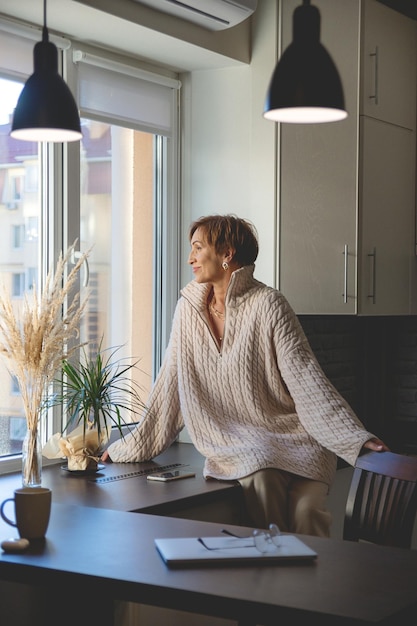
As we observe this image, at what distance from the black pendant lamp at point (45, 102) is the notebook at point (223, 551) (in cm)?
99

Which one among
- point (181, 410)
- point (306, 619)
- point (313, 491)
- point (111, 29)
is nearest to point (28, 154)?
point (111, 29)

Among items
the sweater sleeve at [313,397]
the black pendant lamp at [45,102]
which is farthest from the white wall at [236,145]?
the black pendant lamp at [45,102]

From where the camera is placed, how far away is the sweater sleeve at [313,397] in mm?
3184

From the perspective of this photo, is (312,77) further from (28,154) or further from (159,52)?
(159,52)

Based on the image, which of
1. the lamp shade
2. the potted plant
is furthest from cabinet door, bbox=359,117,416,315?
the lamp shade

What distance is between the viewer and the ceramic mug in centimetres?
219

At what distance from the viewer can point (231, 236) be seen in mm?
3543

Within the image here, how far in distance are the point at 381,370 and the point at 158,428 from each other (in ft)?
Answer: 6.15

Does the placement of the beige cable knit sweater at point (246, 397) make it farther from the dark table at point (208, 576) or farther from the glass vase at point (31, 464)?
the dark table at point (208, 576)

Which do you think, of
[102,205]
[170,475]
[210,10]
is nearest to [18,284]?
[102,205]

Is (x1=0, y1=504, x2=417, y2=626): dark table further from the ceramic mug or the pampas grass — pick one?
the pampas grass

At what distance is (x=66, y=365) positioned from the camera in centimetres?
344

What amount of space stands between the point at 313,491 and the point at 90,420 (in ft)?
2.74

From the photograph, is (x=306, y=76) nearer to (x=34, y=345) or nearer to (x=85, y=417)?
(x=34, y=345)
